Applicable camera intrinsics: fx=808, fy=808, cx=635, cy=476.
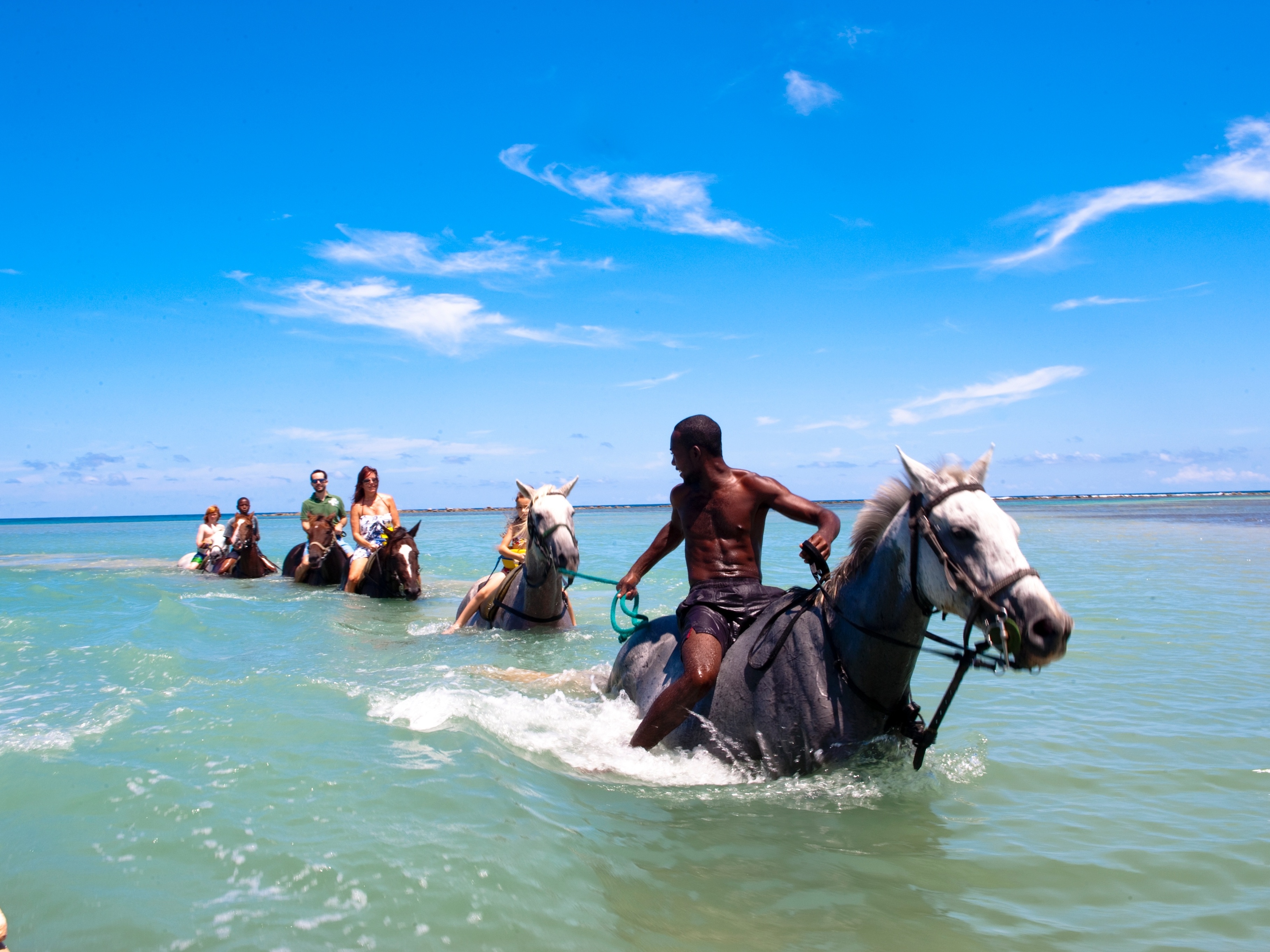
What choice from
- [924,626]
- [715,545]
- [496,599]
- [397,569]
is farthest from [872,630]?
[397,569]

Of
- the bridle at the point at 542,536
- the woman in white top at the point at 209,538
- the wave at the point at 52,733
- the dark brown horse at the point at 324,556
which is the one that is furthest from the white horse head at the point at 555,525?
the woman in white top at the point at 209,538

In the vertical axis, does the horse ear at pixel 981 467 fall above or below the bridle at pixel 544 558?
above

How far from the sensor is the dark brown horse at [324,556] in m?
16.6

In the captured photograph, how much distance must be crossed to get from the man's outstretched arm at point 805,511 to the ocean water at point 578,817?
1.18m

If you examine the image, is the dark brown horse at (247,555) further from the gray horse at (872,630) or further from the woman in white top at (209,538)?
the gray horse at (872,630)

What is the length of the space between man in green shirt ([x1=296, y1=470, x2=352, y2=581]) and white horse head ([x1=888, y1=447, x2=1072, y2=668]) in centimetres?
1527

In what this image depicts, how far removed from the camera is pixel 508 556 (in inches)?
446

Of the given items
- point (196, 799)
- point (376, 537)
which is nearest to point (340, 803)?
point (196, 799)

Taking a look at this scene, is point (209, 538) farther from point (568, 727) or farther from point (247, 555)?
point (568, 727)

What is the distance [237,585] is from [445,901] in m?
16.9

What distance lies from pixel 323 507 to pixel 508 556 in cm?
783

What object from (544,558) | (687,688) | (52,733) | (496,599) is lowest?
(52,733)

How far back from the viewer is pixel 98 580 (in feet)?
67.7

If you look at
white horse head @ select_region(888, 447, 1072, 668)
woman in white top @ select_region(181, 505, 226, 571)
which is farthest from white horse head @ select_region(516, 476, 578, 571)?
woman in white top @ select_region(181, 505, 226, 571)
